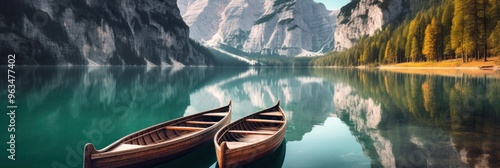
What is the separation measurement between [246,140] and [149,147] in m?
4.98

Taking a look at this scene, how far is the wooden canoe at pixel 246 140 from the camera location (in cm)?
1167

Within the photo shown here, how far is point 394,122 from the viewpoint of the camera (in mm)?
23844

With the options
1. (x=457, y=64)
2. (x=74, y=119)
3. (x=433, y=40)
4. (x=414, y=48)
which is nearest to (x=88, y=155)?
(x=74, y=119)

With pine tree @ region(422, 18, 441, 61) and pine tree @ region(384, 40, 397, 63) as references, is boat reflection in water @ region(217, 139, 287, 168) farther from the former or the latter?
pine tree @ region(384, 40, 397, 63)

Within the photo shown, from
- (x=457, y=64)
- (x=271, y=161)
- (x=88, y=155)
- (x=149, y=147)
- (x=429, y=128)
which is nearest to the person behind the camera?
(x=88, y=155)

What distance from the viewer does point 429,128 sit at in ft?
69.4

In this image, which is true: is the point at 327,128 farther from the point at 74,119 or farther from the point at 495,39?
the point at 495,39

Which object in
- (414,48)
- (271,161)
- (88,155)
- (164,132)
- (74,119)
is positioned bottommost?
(271,161)

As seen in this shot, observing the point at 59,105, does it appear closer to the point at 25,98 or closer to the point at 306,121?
the point at 25,98

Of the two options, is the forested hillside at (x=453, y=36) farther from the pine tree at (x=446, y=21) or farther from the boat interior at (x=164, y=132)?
the boat interior at (x=164, y=132)

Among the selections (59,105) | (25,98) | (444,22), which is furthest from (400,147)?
(444,22)

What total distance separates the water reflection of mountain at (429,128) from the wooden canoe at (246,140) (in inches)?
203

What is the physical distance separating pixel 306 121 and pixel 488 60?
77.7m

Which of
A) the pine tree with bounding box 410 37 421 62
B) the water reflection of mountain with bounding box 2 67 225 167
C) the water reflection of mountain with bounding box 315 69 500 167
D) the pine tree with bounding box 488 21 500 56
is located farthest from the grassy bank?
the water reflection of mountain with bounding box 2 67 225 167
